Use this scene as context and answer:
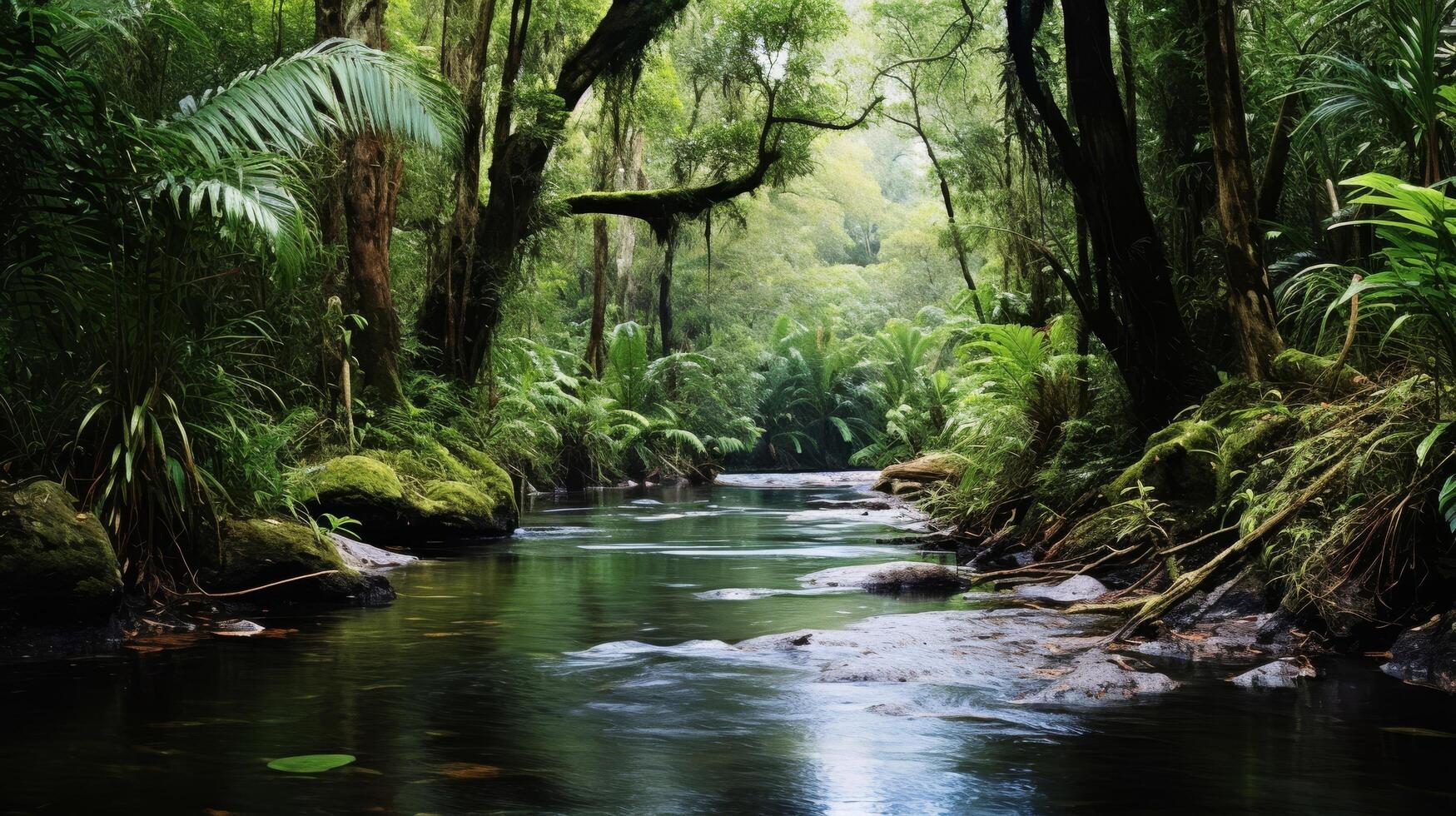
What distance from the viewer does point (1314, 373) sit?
598 centimetres

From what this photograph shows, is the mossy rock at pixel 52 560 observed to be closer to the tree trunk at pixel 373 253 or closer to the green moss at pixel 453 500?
the green moss at pixel 453 500

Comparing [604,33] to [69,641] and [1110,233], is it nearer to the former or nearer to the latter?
[1110,233]

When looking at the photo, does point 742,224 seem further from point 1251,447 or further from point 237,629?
point 237,629

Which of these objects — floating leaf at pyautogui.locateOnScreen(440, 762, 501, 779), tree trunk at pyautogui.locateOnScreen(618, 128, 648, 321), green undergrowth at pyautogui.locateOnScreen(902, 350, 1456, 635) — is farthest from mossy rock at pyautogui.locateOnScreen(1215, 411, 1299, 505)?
tree trunk at pyautogui.locateOnScreen(618, 128, 648, 321)

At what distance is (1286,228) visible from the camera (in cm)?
675

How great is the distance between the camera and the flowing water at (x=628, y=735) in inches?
107

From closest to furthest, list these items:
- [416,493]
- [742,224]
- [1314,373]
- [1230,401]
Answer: [1314,373]
[1230,401]
[416,493]
[742,224]

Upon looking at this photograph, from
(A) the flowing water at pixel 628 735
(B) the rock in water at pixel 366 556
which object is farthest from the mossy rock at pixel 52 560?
(B) the rock in water at pixel 366 556

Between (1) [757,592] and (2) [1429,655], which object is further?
(1) [757,592]

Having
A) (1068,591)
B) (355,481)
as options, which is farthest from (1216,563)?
(355,481)

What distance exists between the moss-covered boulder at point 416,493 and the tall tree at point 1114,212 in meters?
5.15

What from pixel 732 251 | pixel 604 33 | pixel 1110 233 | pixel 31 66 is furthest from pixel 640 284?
pixel 31 66

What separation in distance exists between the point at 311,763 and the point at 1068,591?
175 inches

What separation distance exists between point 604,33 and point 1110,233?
852cm
